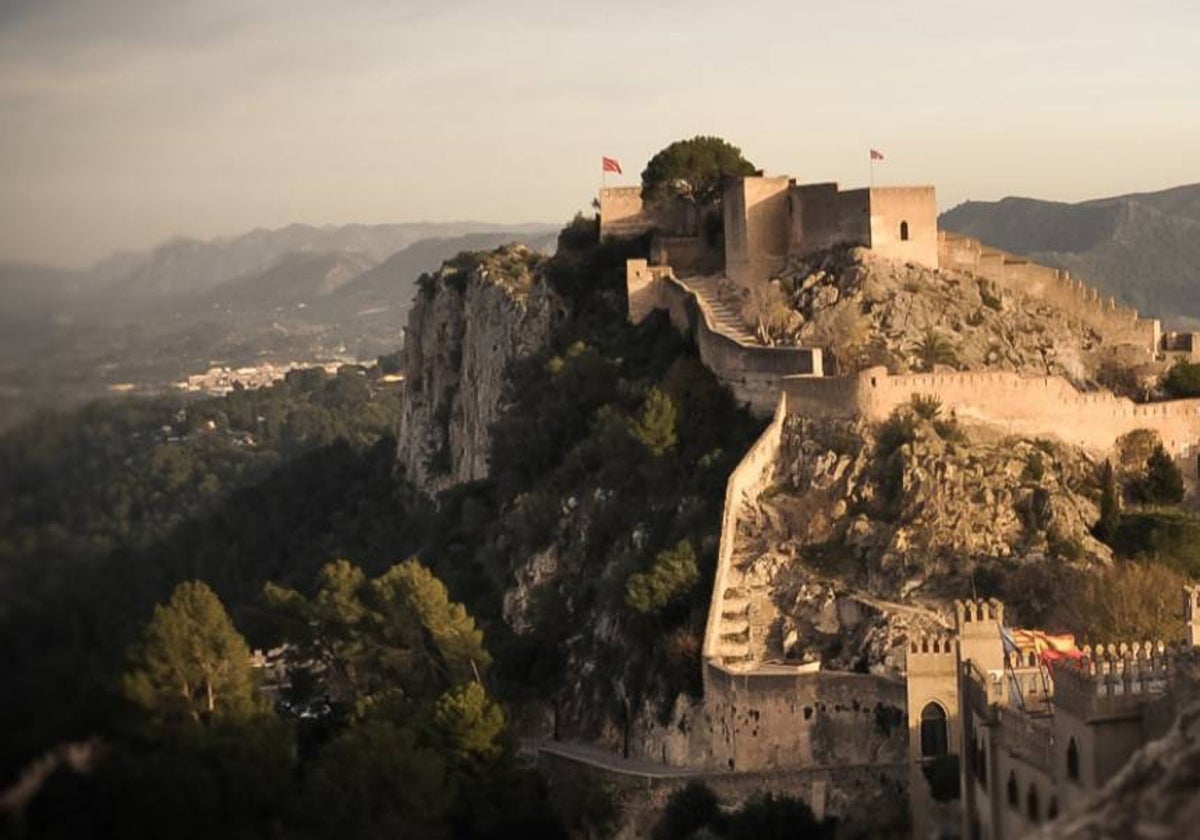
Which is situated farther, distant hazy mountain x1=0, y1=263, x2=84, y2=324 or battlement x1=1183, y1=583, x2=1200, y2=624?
battlement x1=1183, y1=583, x2=1200, y2=624

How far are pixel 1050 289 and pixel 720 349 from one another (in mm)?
9186

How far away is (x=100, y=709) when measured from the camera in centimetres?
2591

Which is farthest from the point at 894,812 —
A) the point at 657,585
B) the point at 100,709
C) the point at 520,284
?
the point at 520,284

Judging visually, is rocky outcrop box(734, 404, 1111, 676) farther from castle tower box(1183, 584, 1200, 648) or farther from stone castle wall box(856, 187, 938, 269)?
stone castle wall box(856, 187, 938, 269)

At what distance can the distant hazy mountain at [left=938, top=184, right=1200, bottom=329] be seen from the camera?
579ft

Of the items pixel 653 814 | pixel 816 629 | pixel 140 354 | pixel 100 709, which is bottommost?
pixel 653 814

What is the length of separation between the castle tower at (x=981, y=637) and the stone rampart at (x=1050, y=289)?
18314 mm

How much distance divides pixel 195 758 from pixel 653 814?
45.7 feet

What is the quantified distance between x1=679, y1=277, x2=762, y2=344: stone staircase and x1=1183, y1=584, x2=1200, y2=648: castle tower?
17.4m

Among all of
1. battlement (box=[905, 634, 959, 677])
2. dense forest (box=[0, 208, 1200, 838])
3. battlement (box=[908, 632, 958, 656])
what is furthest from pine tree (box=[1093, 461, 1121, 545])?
battlement (box=[905, 634, 959, 677])

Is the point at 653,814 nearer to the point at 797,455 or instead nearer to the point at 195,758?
the point at 797,455

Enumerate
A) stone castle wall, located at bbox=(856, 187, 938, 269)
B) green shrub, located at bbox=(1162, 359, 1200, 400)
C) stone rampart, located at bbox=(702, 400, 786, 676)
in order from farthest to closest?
1. stone castle wall, located at bbox=(856, 187, 938, 269)
2. green shrub, located at bbox=(1162, 359, 1200, 400)
3. stone rampart, located at bbox=(702, 400, 786, 676)

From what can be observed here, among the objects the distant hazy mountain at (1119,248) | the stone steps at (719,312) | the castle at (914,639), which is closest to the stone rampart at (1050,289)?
the castle at (914,639)

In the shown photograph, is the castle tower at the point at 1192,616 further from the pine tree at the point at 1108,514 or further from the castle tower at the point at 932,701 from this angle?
the pine tree at the point at 1108,514
